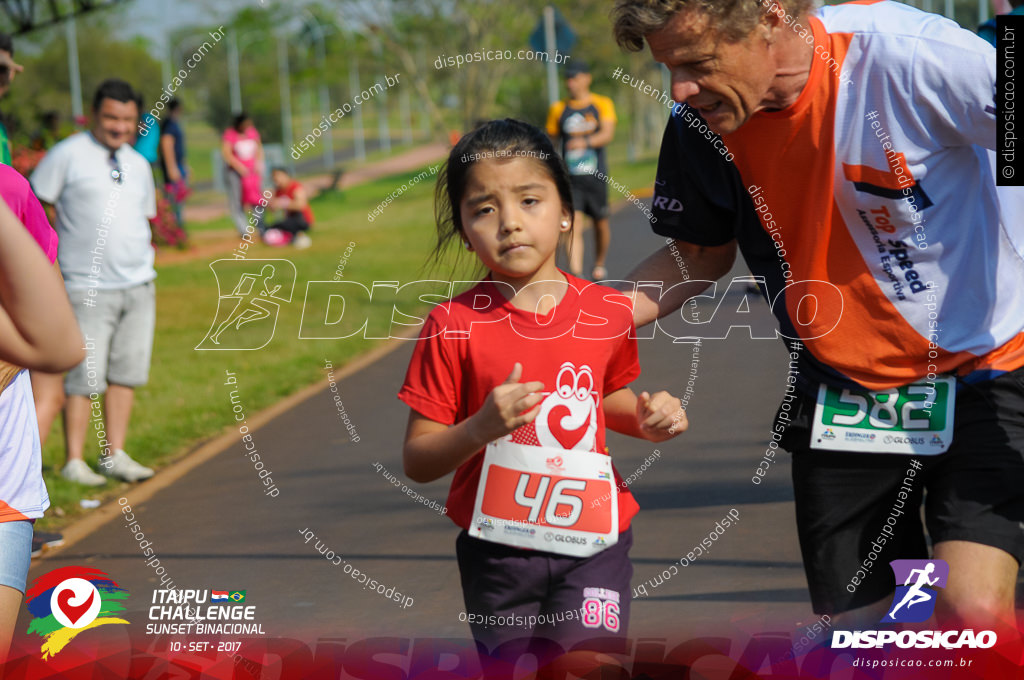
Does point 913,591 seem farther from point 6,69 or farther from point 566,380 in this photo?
point 6,69

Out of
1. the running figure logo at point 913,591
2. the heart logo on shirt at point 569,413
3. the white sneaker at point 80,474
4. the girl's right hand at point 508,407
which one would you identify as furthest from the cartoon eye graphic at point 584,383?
the white sneaker at point 80,474

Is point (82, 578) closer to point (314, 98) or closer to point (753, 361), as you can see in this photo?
point (753, 361)

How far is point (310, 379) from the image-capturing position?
8.90m

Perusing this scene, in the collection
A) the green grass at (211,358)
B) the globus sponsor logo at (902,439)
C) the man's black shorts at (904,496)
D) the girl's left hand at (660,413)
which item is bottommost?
the green grass at (211,358)

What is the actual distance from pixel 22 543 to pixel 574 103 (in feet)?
28.5

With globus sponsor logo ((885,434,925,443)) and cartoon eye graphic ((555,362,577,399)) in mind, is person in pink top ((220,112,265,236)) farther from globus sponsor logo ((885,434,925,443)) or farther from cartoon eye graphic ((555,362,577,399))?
globus sponsor logo ((885,434,925,443))

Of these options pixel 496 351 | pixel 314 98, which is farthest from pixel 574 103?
pixel 314 98

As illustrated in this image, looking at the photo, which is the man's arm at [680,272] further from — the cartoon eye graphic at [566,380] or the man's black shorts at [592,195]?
the man's black shorts at [592,195]

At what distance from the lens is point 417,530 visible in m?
5.25

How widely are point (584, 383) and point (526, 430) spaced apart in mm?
163

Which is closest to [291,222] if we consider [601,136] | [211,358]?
[211,358]

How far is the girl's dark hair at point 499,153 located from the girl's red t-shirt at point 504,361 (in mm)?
236

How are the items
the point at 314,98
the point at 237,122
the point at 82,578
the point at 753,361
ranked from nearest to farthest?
the point at 82,578
the point at 753,361
the point at 237,122
the point at 314,98

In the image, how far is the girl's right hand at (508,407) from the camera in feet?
7.82
